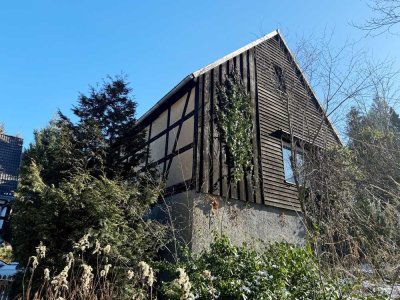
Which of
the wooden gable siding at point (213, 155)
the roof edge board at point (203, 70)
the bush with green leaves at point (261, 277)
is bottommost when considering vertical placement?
the bush with green leaves at point (261, 277)

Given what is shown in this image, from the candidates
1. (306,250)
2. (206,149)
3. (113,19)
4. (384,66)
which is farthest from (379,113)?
(113,19)

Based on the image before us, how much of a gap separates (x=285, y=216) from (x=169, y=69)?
18.6 ft

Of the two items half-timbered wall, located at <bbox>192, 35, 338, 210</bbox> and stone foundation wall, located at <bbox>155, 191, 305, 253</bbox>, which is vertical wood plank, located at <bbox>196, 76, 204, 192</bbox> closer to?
half-timbered wall, located at <bbox>192, 35, 338, 210</bbox>

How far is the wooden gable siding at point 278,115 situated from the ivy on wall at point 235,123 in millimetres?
657

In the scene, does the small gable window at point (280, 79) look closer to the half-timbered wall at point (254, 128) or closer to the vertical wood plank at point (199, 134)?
the half-timbered wall at point (254, 128)

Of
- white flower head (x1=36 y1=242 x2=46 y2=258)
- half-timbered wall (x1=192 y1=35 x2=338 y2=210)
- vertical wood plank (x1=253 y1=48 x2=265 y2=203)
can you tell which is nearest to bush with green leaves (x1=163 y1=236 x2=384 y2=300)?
white flower head (x1=36 y1=242 x2=46 y2=258)

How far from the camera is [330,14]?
8.19 meters

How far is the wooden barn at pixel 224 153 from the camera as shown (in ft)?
24.8

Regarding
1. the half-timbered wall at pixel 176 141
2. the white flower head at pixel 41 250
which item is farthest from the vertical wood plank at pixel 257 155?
the white flower head at pixel 41 250

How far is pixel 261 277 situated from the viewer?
3896mm

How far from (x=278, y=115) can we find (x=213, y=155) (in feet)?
11.8

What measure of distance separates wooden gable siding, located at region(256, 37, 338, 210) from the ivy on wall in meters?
0.66

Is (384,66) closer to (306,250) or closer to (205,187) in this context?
(205,187)

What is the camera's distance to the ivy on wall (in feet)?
27.3
